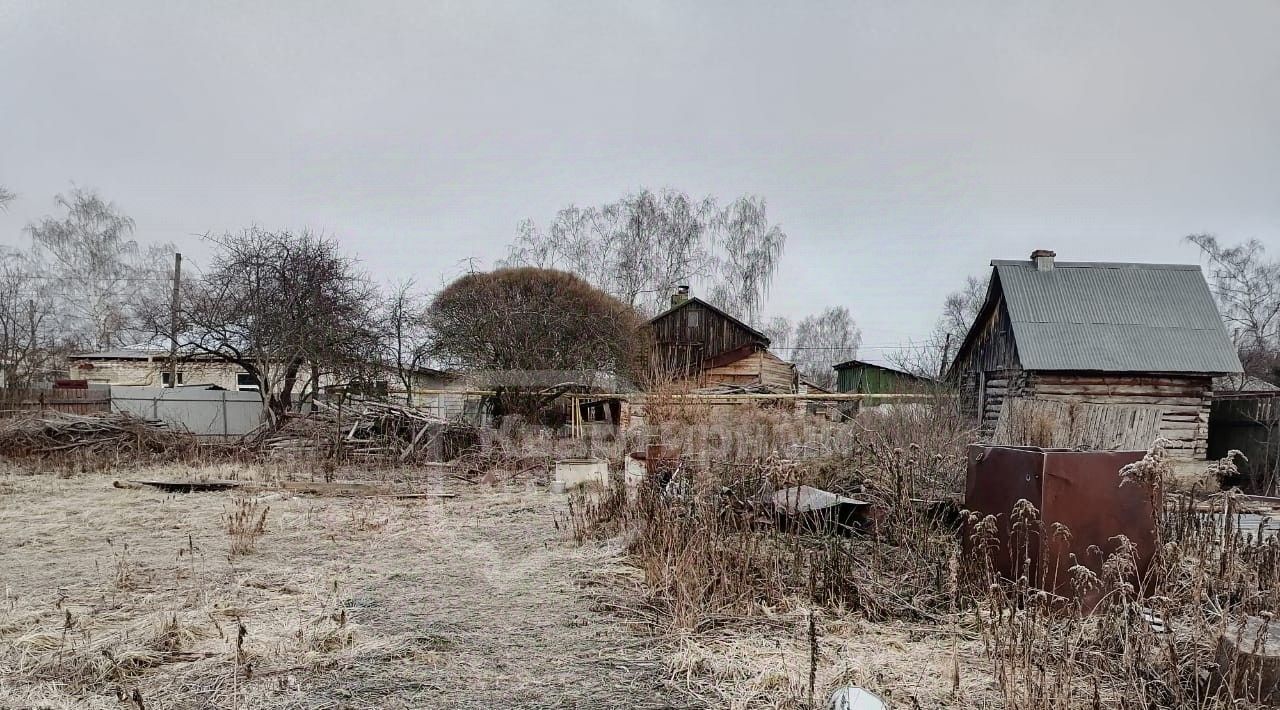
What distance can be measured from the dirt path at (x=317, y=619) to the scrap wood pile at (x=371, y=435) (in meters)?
4.54

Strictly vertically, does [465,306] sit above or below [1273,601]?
above

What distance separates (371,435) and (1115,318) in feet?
50.4

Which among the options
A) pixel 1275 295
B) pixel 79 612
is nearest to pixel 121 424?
pixel 79 612

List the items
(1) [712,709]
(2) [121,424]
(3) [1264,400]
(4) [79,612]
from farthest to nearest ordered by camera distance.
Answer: (3) [1264,400] → (2) [121,424] → (4) [79,612] → (1) [712,709]

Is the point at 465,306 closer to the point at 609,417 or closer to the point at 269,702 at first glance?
the point at 609,417

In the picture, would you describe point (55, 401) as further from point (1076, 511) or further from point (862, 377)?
point (862, 377)

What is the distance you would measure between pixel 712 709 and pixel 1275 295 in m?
37.8

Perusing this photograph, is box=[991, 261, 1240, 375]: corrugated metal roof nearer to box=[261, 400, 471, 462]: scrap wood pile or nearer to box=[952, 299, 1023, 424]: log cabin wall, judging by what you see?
box=[952, 299, 1023, 424]: log cabin wall

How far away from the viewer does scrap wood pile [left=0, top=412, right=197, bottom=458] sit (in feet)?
37.6

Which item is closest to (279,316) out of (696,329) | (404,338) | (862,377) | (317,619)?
(404,338)

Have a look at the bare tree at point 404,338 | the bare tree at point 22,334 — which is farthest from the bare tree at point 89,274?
→ the bare tree at point 404,338

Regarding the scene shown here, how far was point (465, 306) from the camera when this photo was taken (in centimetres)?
1864

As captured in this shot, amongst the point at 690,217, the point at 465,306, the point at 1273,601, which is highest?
the point at 690,217

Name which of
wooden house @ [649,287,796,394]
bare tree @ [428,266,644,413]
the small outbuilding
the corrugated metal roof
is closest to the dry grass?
the corrugated metal roof
